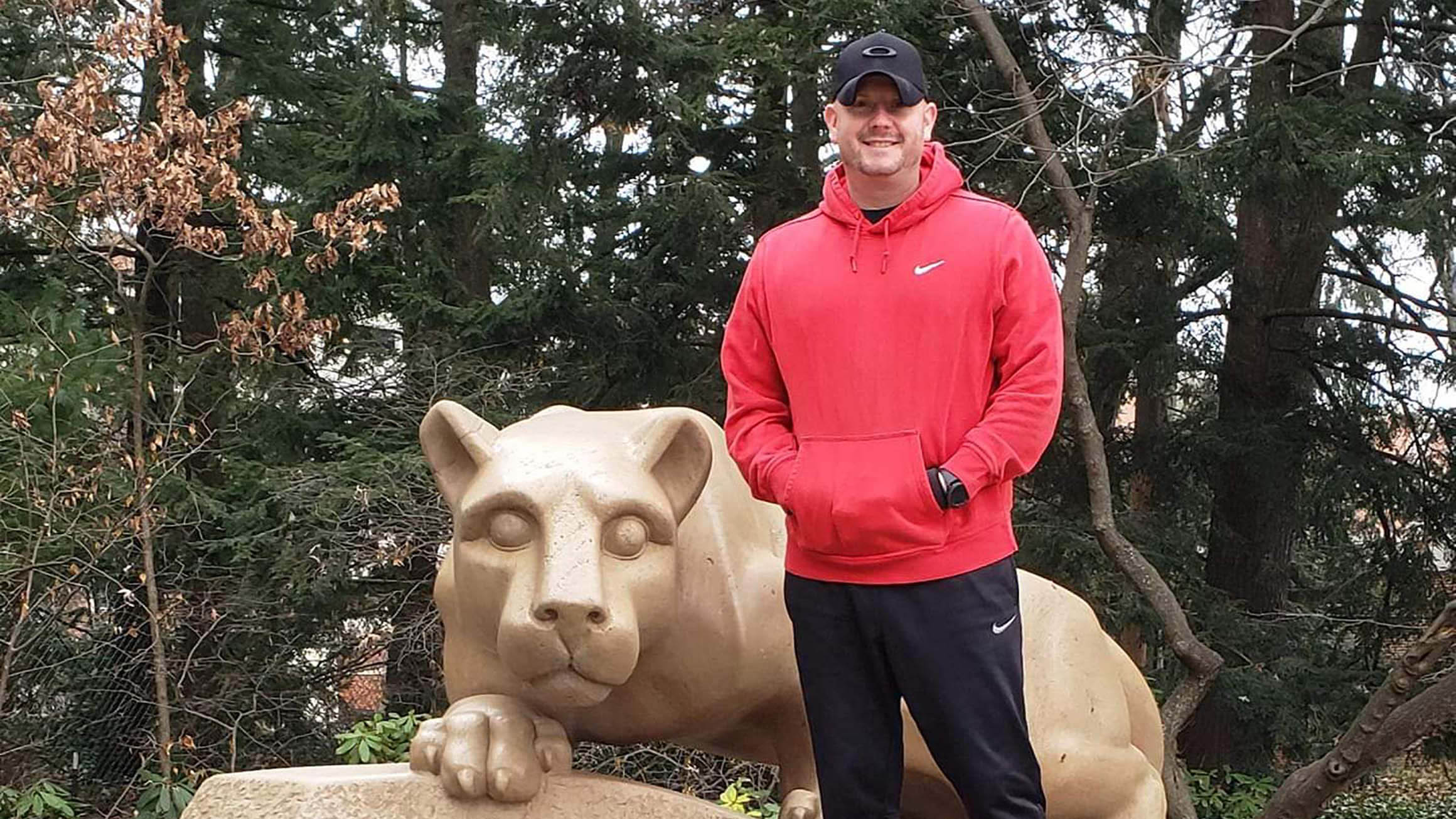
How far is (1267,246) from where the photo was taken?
9797 millimetres

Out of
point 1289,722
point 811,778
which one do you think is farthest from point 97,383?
point 1289,722

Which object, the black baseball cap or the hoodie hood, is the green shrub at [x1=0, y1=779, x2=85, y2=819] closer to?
the hoodie hood

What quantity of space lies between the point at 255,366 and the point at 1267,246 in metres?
7.03

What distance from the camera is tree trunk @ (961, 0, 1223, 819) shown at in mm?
7156

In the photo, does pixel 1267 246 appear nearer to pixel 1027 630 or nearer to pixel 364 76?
pixel 364 76

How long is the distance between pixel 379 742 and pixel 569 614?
405cm

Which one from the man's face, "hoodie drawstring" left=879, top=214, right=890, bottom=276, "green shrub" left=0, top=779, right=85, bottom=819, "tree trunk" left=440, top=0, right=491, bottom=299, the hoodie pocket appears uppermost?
"tree trunk" left=440, top=0, right=491, bottom=299

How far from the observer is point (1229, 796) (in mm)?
8727

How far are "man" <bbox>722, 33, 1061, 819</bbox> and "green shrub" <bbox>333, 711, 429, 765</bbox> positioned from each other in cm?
379

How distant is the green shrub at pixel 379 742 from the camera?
235 inches

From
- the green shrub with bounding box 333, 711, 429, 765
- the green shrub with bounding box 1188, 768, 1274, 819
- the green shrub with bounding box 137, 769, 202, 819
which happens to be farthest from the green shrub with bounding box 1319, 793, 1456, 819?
the green shrub with bounding box 137, 769, 202, 819

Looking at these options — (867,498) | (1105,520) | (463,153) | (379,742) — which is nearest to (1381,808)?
(1105,520)

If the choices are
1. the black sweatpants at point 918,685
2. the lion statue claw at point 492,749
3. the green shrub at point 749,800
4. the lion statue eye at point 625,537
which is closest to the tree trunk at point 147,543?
the green shrub at point 749,800

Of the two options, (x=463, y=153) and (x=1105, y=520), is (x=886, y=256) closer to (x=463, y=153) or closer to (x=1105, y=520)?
(x=1105, y=520)
